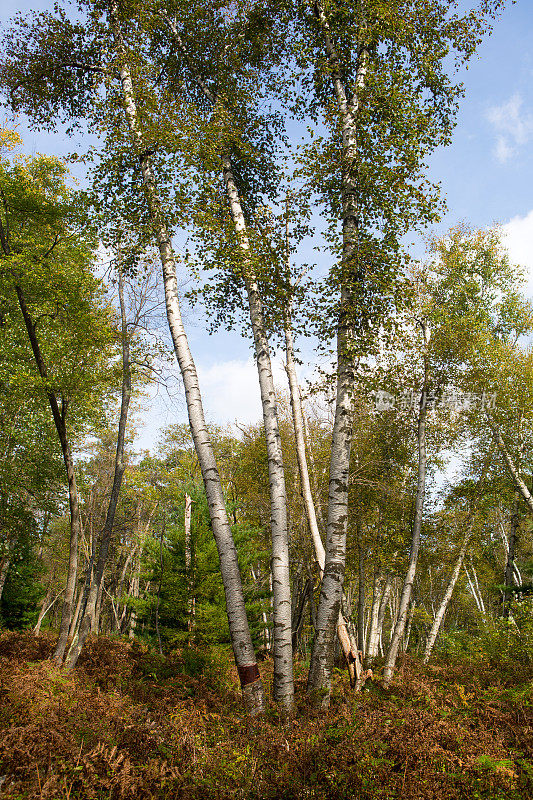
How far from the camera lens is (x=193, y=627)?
9586 mm

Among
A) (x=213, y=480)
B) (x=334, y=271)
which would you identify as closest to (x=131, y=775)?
(x=213, y=480)

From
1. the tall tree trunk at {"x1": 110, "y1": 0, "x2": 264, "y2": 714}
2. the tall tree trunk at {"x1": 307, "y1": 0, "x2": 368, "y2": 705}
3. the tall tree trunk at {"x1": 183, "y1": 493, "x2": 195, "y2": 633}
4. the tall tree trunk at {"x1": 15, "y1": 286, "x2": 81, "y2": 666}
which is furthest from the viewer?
the tall tree trunk at {"x1": 183, "y1": 493, "x2": 195, "y2": 633}

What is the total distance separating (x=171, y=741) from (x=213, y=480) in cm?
257

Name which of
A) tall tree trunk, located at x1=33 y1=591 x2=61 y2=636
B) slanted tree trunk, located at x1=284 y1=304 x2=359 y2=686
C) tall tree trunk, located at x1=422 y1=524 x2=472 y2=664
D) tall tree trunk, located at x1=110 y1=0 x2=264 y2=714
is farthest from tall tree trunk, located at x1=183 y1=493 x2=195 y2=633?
tall tree trunk, located at x1=33 y1=591 x2=61 y2=636

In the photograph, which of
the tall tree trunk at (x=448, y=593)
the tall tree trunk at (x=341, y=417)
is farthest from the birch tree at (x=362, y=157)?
the tall tree trunk at (x=448, y=593)

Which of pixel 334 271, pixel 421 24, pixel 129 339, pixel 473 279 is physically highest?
pixel 473 279

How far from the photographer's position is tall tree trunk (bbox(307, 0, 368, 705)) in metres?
5.15

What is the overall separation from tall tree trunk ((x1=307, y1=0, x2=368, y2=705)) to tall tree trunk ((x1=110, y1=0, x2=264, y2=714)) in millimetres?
864

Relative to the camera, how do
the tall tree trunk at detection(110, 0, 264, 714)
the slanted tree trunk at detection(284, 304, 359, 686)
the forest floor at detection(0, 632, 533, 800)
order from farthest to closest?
the slanted tree trunk at detection(284, 304, 359, 686) < the tall tree trunk at detection(110, 0, 264, 714) < the forest floor at detection(0, 632, 533, 800)

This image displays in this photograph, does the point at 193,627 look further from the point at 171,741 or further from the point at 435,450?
the point at 435,450

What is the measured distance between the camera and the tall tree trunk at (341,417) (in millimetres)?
5152

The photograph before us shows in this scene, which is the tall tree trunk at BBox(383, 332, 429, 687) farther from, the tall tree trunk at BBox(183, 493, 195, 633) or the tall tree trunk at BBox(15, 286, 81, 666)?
the tall tree trunk at BBox(15, 286, 81, 666)

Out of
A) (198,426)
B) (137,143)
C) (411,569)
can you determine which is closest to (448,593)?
(411,569)

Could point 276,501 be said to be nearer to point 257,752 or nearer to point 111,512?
point 257,752
